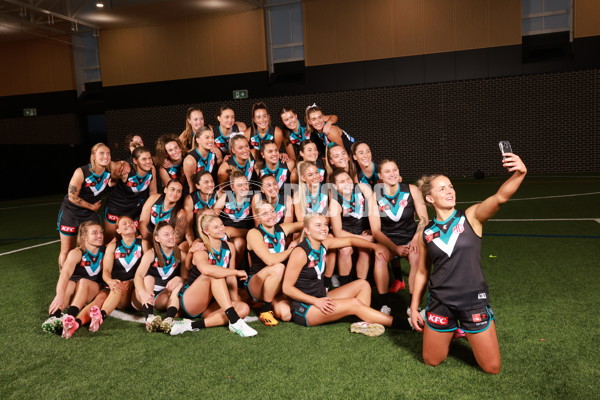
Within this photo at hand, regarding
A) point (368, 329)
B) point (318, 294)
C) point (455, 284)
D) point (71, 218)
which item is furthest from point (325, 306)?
point (71, 218)

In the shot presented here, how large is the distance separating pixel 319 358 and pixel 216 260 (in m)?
1.39

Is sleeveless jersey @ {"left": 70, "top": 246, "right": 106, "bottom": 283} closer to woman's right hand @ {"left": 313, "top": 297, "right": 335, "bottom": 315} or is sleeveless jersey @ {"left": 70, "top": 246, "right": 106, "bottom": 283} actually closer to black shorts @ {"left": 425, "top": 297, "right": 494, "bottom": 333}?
woman's right hand @ {"left": 313, "top": 297, "right": 335, "bottom": 315}

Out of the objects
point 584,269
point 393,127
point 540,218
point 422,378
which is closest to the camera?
point 422,378

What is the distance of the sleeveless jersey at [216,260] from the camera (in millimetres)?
3973

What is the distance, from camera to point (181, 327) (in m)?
3.64

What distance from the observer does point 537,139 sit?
14812 millimetres

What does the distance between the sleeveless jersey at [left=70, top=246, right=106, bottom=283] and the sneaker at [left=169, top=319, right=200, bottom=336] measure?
1.21 m

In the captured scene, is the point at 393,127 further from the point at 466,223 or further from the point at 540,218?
the point at 466,223

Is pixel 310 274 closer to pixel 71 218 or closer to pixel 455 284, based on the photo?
pixel 455 284

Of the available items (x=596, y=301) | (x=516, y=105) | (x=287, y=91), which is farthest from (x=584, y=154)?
(x=596, y=301)

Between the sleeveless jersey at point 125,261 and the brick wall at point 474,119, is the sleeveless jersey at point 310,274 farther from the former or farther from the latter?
the brick wall at point 474,119

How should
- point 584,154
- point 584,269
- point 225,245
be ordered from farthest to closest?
point 584,154 → point 584,269 → point 225,245

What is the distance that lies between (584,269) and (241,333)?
11.9 ft

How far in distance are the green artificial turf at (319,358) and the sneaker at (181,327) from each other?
0.08m
